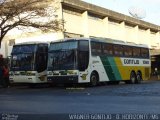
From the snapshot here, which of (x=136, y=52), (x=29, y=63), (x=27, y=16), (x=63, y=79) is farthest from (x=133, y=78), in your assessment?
(x=27, y=16)

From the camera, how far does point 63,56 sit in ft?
88.4

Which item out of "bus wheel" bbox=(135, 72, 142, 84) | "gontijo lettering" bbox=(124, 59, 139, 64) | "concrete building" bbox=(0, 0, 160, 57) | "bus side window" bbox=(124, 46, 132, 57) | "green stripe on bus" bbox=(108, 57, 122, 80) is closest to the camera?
"green stripe on bus" bbox=(108, 57, 122, 80)

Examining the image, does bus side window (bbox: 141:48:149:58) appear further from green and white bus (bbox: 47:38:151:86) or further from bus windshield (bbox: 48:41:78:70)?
bus windshield (bbox: 48:41:78:70)

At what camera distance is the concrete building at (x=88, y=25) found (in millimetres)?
41125

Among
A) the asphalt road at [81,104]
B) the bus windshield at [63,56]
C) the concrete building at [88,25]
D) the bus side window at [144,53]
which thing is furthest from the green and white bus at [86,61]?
the concrete building at [88,25]

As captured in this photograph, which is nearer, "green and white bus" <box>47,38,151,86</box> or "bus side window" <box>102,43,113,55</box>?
"green and white bus" <box>47,38,151,86</box>

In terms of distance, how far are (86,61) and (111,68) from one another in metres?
3.61

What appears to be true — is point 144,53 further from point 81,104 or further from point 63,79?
point 81,104

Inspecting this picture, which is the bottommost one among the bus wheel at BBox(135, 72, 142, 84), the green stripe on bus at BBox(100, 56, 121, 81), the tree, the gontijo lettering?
the bus wheel at BBox(135, 72, 142, 84)

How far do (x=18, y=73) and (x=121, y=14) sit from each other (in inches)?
1053

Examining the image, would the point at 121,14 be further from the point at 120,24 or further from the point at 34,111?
the point at 34,111

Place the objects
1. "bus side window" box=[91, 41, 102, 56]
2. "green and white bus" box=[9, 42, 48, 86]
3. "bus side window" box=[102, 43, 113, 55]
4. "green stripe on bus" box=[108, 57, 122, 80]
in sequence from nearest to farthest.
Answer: "bus side window" box=[91, 41, 102, 56] → "green and white bus" box=[9, 42, 48, 86] → "bus side window" box=[102, 43, 113, 55] → "green stripe on bus" box=[108, 57, 122, 80]

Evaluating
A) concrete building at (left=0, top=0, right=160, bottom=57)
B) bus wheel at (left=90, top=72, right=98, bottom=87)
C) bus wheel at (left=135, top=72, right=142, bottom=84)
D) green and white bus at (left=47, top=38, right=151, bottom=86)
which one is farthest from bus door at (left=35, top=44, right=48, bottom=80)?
concrete building at (left=0, top=0, right=160, bottom=57)

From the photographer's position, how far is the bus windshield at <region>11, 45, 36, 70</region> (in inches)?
1126
